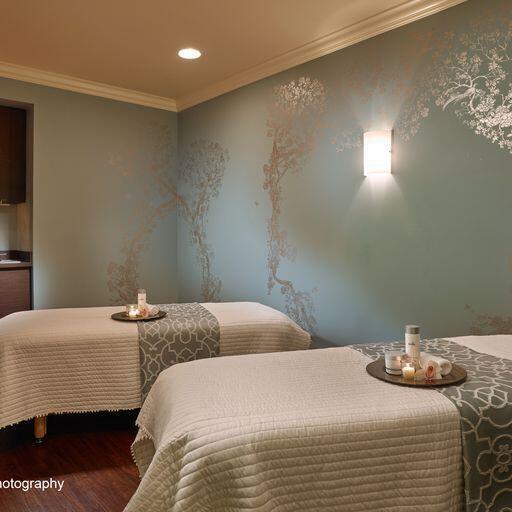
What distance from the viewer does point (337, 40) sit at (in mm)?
2873

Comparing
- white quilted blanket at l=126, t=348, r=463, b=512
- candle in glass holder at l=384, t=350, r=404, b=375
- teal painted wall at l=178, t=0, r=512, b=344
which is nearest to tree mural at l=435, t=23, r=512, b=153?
teal painted wall at l=178, t=0, r=512, b=344

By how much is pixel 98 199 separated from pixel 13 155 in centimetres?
71

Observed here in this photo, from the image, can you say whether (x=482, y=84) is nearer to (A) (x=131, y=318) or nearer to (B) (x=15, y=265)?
(A) (x=131, y=318)

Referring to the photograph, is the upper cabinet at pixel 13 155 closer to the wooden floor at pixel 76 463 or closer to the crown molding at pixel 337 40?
the crown molding at pixel 337 40

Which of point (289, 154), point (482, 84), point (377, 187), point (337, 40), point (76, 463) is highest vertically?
point (337, 40)

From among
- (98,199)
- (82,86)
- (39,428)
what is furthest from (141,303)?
(82,86)

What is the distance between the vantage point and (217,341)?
8.17 ft

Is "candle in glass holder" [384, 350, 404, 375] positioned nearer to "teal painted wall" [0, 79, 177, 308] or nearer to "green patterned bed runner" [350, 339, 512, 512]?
"green patterned bed runner" [350, 339, 512, 512]

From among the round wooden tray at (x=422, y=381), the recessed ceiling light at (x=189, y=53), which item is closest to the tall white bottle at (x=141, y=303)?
the round wooden tray at (x=422, y=381)

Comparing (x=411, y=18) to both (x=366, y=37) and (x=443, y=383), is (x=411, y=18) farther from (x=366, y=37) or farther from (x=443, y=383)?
(x=443, y=383)

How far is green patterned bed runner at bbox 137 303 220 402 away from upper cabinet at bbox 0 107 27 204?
6.55 feet

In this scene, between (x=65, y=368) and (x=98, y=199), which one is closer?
(x=65, y=368)

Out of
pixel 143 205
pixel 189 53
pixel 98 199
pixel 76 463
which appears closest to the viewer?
pixel 76 463

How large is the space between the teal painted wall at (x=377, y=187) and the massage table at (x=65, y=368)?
0.99 m
